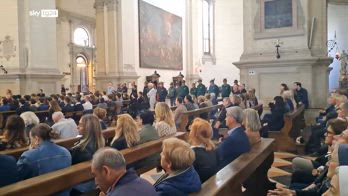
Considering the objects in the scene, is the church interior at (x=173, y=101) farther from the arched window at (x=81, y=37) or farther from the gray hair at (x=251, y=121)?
the arched window at (x=81, y=37)

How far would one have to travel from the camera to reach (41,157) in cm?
374

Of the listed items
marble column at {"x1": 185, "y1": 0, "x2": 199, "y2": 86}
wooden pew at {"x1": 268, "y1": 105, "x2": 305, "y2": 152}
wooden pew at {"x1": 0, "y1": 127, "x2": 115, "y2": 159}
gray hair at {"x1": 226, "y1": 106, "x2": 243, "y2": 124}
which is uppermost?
marble column at {"x1": 185, "y1": 0, "x2": 199, "y2": 86}

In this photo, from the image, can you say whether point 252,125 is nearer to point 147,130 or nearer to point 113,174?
point 147,130

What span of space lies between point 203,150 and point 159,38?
19.8 m

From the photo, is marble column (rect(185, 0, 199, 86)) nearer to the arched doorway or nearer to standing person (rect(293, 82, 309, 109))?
the arched doorway

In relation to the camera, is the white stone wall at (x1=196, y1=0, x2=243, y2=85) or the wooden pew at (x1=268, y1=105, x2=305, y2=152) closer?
the wooden pew at (x1=268, y1=105, x2=305, y2=152)

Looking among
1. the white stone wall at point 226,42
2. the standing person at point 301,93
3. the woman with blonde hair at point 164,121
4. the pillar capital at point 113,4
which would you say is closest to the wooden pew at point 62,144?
the woman with blonde hair at point 164,121

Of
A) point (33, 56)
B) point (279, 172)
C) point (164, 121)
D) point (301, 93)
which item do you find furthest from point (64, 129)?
point (33, 56)

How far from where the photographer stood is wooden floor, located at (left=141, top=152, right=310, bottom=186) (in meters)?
5.85

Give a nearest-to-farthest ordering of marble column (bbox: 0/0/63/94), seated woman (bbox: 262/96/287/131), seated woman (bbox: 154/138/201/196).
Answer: seated woman (bbox: 154/138/201/196) → seated woman (bbox: 262/96/287/131) → marble column (bbox: 0/0/63/94)

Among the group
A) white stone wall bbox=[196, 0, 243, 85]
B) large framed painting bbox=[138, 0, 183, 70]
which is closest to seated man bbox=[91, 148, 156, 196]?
large framed painting bbox=[138, 0, 183, 70]

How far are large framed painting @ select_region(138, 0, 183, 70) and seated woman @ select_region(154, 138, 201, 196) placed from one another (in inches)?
733

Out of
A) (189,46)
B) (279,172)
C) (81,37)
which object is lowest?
(279,172)

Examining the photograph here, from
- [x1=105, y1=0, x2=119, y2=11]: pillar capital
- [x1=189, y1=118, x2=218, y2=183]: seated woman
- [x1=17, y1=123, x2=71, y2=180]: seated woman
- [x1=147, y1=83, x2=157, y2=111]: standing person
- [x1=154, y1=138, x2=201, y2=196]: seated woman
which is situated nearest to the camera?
[x1=154, y1=138, x2=201, y2=196]: seated woman
